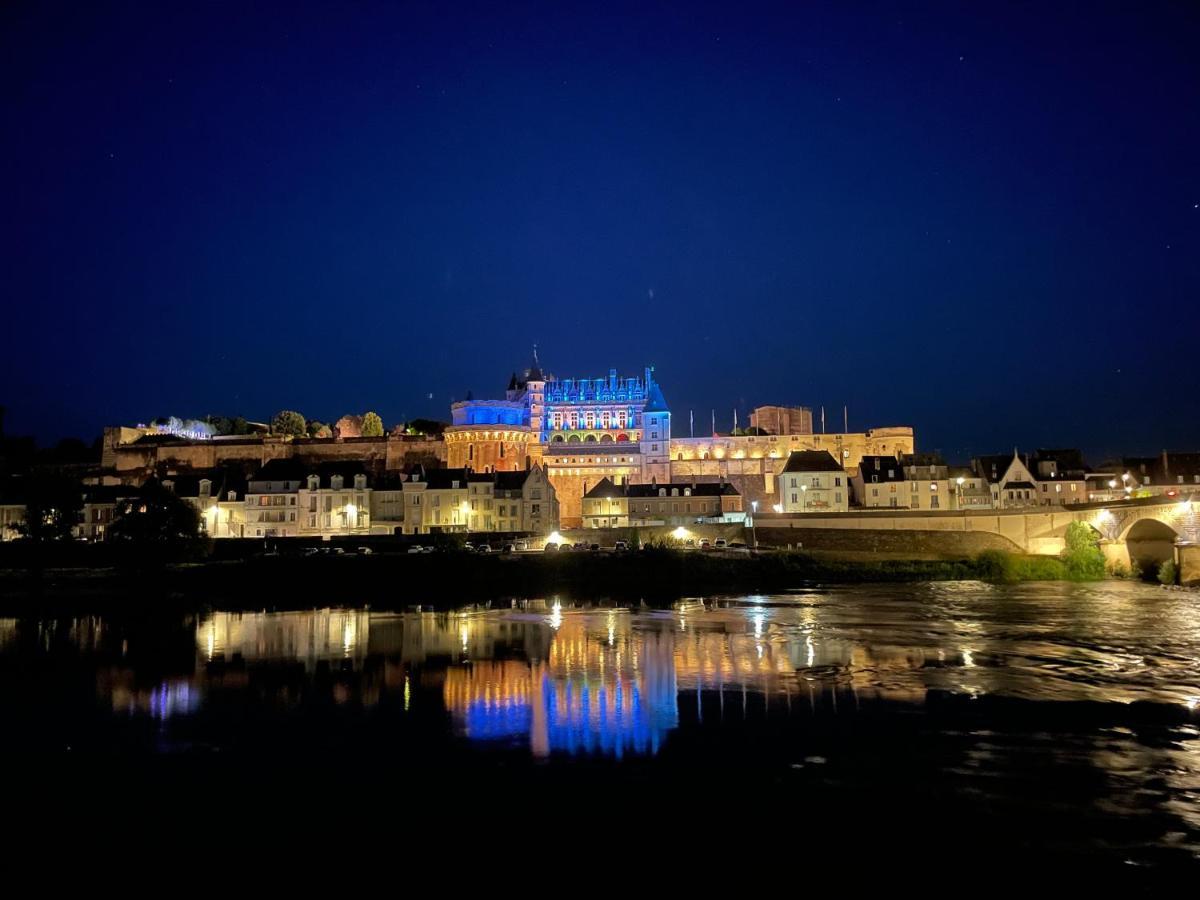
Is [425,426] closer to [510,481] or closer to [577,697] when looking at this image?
[510,481]

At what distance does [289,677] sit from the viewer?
2083 centimetres

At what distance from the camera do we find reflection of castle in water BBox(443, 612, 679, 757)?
609 inches

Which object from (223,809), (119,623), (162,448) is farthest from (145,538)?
(162,448)

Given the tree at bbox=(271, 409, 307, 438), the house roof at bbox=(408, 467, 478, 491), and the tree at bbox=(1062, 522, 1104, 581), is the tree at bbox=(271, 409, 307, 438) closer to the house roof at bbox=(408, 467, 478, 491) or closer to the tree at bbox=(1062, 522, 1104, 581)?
the house roof at bbox=(408, 467, 478, 491)

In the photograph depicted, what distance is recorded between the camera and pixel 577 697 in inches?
724

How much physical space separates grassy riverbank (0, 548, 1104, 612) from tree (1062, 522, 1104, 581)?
0.53 metres

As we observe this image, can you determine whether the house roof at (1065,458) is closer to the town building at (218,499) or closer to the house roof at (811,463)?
the house roof at (811,463)

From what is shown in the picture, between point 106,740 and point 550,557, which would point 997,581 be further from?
point 106,740

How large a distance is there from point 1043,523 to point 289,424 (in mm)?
80283

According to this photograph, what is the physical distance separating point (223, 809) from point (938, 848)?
892 cm

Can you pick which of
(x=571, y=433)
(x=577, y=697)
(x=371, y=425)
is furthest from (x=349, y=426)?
(x=577, y=697)

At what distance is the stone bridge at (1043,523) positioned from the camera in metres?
41.4

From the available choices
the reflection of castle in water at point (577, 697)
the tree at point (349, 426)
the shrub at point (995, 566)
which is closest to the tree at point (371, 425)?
the tree at point (349, 426)

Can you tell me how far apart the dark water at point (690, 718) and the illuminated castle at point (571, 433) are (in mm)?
50729
